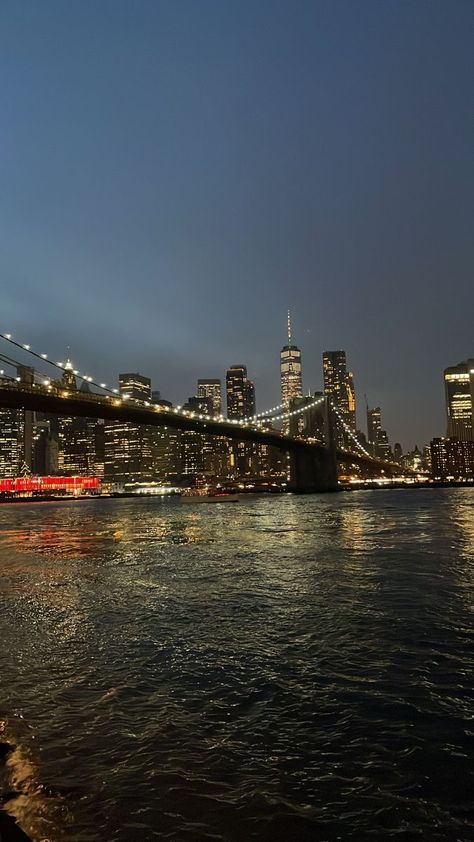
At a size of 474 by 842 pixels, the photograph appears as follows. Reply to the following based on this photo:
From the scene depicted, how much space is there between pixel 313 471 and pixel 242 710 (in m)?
91.3

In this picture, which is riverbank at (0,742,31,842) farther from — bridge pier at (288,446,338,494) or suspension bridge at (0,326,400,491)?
bridge pier at (288,446,338,494)

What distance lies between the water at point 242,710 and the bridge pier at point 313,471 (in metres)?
81.0

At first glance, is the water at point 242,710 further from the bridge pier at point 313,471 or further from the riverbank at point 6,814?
the bridge pier at point 313,471

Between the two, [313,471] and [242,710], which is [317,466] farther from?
[242,710]

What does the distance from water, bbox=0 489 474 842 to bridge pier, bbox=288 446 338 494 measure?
81.0 meters

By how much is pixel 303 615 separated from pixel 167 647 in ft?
9.39

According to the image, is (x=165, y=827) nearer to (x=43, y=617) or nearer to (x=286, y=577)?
(x=43, y=617)

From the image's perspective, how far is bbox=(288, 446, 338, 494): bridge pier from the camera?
93.6 m

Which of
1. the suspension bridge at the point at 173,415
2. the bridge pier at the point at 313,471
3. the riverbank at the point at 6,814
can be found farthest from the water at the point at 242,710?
the bridge pier at the point at 313,471

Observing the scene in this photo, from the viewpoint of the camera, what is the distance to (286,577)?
1429cm

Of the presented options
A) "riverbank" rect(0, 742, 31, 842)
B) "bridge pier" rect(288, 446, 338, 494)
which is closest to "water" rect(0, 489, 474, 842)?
"riverbank" rect(0, 742, 31, 842)

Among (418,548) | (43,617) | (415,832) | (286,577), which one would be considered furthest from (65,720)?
(418,548)

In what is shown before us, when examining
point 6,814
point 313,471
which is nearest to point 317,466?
point 313,471

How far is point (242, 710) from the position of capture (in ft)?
18.5
